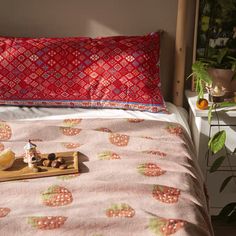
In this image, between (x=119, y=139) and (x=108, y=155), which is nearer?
(x=108, y=155)

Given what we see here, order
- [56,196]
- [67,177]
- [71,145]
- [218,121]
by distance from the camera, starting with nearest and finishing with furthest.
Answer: [56,196] → [67,177] → [71,145] → [218,121]

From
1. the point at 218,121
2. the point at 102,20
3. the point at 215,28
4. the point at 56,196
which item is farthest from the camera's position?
the point at 102,20

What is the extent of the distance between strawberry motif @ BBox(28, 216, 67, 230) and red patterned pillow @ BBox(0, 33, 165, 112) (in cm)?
104

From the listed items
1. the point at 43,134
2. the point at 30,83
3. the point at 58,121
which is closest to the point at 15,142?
the point at 43,134

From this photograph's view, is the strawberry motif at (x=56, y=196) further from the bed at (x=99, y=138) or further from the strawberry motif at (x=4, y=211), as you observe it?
the strawberry motif at (x=4, y=211)

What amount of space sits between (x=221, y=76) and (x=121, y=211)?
110cm

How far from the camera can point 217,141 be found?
1.88 meters

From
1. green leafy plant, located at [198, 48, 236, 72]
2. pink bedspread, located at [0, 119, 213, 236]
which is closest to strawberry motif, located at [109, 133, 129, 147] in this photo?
pink bedspread, located at [0, 119, 213, 236]

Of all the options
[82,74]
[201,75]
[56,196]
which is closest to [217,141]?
[201,75]

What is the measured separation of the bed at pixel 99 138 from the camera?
1.18 m

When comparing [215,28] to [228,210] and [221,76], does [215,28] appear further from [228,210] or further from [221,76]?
[228,210]

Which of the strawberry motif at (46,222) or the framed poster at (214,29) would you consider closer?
the strawberry motif at (46,222)

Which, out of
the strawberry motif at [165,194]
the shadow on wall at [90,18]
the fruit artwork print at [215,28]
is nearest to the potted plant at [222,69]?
the fruit artwork print at [215,28]

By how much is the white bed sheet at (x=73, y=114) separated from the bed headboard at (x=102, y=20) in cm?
31
